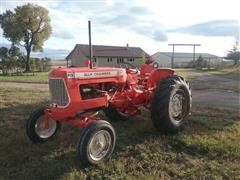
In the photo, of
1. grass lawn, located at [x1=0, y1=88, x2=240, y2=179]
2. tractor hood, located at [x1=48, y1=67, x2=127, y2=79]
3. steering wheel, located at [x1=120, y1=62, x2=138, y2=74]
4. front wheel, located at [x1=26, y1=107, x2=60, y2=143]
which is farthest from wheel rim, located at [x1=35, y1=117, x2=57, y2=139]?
steering wheel, located at [x1=120, y1=62, x2=138, y2=74]

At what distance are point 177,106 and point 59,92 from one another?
256cm

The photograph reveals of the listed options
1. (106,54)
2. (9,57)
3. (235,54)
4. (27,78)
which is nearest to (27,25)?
(9,57)

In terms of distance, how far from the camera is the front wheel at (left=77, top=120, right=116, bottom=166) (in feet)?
18.1

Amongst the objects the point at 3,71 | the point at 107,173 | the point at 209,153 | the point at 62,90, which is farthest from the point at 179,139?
the point at 3,71

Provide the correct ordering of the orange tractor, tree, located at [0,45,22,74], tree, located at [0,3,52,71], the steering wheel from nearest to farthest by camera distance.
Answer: the orange tractor
the steering wheel
tree, located at [0,45,22,74]
tree, located at [0,3,52,71]

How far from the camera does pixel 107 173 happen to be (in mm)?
5375

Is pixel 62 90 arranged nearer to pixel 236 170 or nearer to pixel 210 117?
pixel 236 170

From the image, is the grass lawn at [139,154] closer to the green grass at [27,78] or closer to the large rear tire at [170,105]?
the large rear tire at [170,105]

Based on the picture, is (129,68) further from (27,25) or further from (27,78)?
(27,25)

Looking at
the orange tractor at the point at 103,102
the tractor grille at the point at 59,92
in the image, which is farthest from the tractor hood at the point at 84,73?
the tractor grille at the point at 59,92

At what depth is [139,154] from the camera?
20.0 ft

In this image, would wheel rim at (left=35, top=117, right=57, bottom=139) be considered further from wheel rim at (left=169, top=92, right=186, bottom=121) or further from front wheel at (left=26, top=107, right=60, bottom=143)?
wheel rim at (left=169, top=92, right=186, bottom=121)

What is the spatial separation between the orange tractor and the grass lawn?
0.25 m

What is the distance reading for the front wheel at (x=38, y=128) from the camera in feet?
22.1
